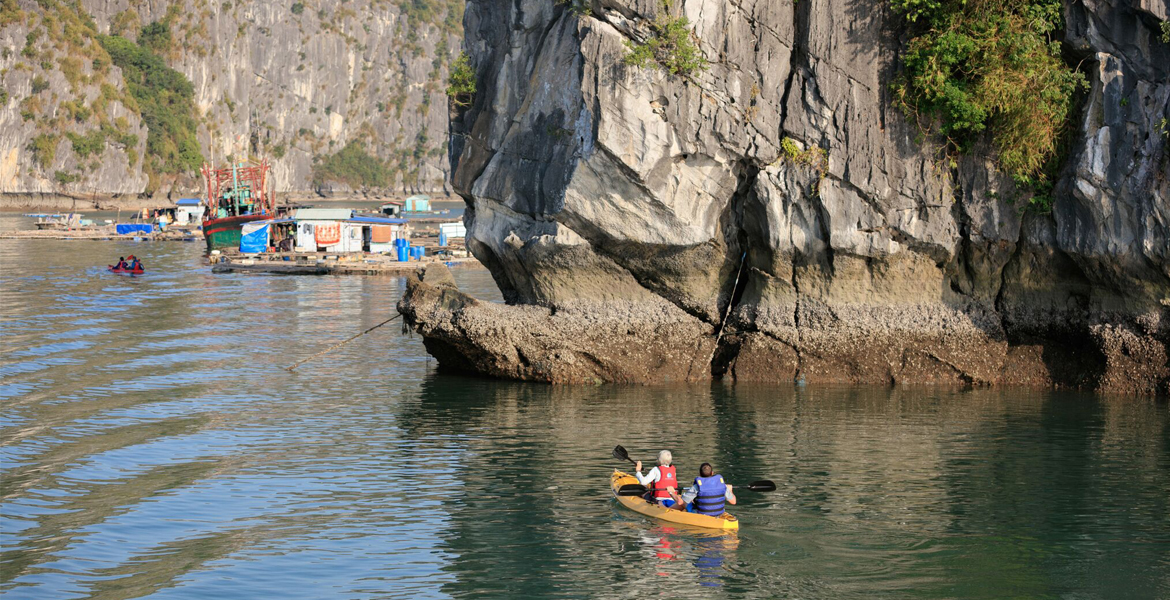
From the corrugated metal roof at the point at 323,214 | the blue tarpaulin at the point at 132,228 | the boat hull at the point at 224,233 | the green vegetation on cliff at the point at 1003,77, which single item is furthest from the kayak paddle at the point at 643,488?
the blue tarpaulin at the point at 132,228

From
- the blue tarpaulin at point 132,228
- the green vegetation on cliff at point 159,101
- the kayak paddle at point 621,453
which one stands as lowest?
the kayak paddle at point 621,453

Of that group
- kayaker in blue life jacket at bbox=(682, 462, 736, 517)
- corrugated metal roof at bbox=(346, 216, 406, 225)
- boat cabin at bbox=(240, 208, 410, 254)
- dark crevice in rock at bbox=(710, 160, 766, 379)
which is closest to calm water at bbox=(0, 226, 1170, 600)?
kayaker in blue life jacket at bbox=(682, 462, 736, 517)

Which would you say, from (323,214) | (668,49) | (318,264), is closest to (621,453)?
(668,49)

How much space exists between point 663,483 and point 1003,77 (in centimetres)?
1433

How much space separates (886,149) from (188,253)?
62.1 meters

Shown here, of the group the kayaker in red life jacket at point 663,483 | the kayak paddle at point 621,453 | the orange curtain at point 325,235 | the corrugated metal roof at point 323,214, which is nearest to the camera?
the kayaker in red life jacket at point 663,483

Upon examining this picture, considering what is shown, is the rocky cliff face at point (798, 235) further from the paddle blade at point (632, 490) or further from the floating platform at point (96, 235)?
the floating platform at point (96, 235)

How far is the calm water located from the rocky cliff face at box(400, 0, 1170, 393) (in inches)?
49.7

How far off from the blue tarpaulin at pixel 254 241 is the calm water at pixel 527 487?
39202mm

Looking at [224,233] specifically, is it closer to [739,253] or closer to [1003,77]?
[739,253]

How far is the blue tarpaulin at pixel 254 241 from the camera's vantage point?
7212 centimetres

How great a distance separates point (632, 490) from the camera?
1855 centimetres

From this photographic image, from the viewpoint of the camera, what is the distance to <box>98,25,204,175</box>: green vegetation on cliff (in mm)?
166675

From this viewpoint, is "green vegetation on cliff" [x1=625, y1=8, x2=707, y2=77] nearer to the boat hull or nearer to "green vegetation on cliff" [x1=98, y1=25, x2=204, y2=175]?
the boat hull
